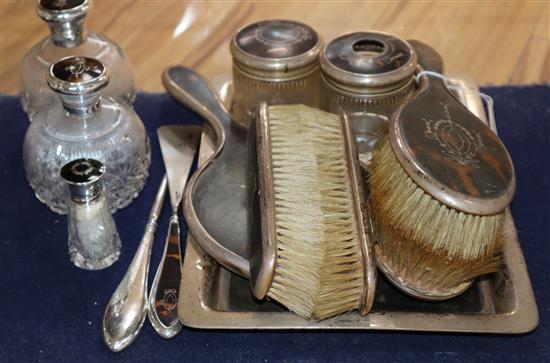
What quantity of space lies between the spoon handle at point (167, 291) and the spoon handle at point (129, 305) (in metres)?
0.01

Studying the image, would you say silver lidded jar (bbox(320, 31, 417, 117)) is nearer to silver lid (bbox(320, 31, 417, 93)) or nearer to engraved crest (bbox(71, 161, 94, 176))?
silver lid (bbox(320, 31, 417, 93))

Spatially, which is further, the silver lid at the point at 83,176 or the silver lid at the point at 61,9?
the silver lid at the point at 61,9

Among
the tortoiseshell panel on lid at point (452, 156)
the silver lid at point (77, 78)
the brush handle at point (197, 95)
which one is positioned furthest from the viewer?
the brush handle at point (197, 95)

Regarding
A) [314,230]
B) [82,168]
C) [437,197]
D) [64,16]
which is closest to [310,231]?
[314,230]

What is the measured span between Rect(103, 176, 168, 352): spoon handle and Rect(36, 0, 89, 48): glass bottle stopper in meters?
0.25

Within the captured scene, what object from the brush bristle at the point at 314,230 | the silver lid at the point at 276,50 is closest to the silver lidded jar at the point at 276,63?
the silver lid at the point at 276,50

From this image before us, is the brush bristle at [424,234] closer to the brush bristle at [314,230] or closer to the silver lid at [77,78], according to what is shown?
the brush bristle at [314,230]

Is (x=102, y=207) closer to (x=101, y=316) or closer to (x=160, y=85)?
(x=101, y=316)

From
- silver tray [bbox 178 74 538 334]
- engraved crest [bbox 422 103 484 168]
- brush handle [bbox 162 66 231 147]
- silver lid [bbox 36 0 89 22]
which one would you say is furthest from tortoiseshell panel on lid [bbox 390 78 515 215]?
silver lid [bbox 36 0 89 22]

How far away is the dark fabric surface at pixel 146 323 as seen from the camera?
0.58m

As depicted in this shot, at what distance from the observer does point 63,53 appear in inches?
30.8

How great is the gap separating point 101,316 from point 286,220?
19 cm

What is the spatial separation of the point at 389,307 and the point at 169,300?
191mm

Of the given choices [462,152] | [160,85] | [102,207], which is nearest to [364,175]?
[462,152]
